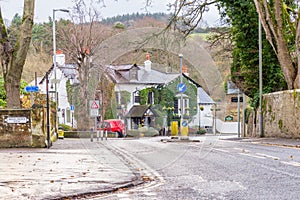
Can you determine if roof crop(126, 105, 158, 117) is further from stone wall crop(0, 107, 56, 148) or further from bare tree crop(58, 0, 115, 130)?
bare tree crop(58, 0, 115, 130)

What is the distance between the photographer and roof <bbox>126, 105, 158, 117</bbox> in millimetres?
19298

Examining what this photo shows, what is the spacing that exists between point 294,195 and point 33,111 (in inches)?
591

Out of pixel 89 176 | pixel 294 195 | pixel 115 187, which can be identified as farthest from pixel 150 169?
pixel 294 195

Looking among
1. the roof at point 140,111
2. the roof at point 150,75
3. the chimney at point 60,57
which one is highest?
the chimney at point 60,57

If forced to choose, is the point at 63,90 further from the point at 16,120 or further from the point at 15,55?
the point at 16,120

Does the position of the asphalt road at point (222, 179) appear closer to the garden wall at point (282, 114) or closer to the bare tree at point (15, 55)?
the bare tree at point (15, 55)

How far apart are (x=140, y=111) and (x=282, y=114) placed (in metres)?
9.52

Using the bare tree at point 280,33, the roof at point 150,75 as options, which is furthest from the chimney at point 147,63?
the bare tree at point 280,33

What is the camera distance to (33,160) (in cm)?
1545

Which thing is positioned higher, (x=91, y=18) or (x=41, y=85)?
(x=91, y=18)

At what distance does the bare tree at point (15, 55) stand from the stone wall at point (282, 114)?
39.8 feet

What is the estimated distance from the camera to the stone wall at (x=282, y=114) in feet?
84.0

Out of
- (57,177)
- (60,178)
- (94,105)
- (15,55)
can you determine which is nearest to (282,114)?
(94,105)

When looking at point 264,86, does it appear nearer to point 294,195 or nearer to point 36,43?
point 294,195
